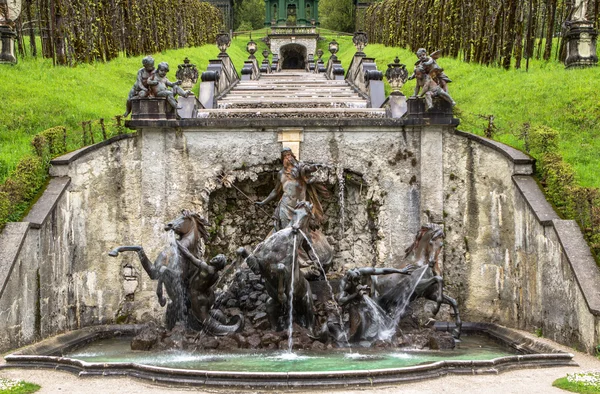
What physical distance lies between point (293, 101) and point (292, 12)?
49.6m

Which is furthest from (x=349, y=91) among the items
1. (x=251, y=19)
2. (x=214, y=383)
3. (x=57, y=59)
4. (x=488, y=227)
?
(x=251, y=19)

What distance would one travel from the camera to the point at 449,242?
15.7 metres

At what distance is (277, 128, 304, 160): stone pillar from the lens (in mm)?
15766

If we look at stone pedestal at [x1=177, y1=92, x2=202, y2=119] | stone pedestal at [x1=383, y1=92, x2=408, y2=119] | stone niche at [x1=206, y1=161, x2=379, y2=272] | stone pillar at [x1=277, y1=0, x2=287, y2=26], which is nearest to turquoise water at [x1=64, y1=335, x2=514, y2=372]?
stone niche at [x1=206, y1=161, x2=379, y2=272]

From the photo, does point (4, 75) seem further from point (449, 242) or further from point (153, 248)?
point (449, 242)

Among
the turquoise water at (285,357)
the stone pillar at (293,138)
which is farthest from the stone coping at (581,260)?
the stone pillar at (293,138)

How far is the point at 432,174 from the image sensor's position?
15.7 metres

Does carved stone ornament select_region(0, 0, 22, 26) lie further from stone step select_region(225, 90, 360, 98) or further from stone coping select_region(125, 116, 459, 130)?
stone coping select_region(125, 116, 459, 130)

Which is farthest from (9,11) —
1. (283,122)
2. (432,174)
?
(432,174)

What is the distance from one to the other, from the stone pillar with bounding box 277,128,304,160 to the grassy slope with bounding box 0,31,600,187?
4570 mm

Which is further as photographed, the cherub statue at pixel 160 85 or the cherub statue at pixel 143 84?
the cherub statue at pixel 143 84

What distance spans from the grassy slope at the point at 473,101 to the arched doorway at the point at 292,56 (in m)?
35.0

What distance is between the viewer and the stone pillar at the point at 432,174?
15.6m

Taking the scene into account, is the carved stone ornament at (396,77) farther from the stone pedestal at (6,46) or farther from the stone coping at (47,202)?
the stone pedestal at (6,46)
